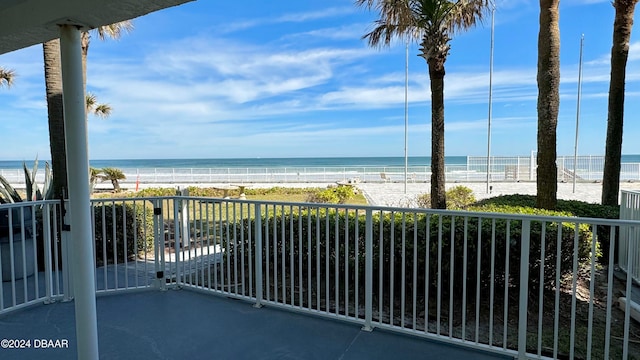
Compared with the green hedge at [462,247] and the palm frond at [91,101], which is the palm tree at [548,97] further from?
the palm frond at [91,101]

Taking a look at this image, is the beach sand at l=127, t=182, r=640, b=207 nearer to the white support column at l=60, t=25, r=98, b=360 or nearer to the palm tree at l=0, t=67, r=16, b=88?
the palm tree at l=0, t=67, r=16, b=88

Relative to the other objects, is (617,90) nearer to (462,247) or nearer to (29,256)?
(462,247)

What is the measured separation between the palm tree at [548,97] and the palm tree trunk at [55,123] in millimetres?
6491

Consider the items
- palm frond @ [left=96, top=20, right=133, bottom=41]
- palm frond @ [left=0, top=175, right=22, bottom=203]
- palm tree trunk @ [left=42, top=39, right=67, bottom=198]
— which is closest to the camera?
palm frond @ [left=0, top=175, right=22, bottom=203]

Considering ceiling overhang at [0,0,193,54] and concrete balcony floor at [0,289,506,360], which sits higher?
ceiling overhang at [0,0,193,54]

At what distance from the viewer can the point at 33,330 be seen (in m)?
2.78

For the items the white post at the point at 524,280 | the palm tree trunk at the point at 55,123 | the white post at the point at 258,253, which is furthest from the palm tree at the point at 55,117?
the white post at the point at 524,280

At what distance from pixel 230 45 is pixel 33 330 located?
18253mm

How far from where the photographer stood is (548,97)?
16.7ft

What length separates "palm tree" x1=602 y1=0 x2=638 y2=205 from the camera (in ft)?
20.4

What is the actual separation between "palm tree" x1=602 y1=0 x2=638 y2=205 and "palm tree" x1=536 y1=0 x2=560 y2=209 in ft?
7.32

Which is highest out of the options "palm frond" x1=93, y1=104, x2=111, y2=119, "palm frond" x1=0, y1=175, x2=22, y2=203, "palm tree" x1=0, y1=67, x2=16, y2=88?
"palm tree" x1=0, y1=67, x2=16, y2=88

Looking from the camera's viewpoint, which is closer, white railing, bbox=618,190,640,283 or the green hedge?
the green hedge

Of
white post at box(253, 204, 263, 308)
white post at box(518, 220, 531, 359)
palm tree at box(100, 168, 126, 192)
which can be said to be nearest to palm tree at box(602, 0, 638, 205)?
white post at box(518, 220, 531, 359)
